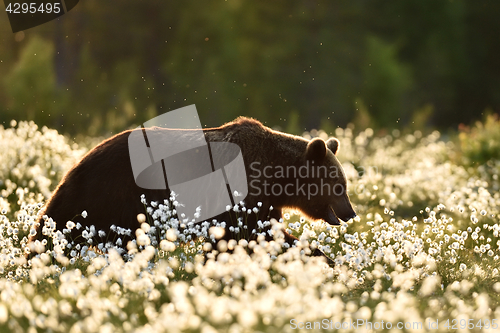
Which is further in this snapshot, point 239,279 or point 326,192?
point 326,192

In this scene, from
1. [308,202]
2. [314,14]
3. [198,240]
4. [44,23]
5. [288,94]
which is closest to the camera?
[198,240]

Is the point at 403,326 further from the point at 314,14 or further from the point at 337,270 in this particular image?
the point at 314,14

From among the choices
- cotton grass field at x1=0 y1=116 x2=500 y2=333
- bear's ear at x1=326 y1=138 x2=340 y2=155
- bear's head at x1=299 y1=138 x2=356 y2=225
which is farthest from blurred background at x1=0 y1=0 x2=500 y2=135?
cotton grass field at x1=0 y1=116 x2=500 y2=333

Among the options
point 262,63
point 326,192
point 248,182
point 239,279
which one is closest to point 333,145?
point 326,192

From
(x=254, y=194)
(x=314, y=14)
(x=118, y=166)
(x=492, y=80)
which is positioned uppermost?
(x=118, y=166)

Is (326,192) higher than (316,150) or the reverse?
the reverse

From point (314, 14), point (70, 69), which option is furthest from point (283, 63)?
point (70, 69)

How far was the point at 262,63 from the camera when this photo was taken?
29609 mm

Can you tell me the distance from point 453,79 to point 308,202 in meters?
37.0

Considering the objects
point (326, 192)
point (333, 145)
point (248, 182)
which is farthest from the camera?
point (333, 145)

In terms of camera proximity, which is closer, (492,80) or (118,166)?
(118,166)

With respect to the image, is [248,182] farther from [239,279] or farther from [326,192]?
[239,279]

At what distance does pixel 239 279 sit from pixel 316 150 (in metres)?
1.82

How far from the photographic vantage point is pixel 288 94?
107 feet
